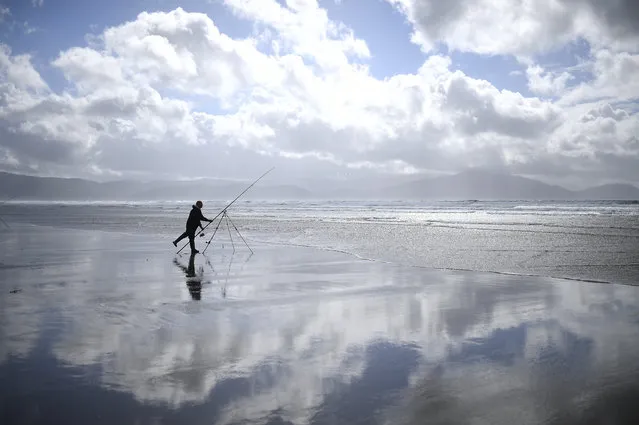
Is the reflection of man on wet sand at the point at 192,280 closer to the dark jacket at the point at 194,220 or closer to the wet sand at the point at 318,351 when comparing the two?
the wet sand at the point at 318,351

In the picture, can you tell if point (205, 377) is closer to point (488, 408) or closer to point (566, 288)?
point (488, 408)

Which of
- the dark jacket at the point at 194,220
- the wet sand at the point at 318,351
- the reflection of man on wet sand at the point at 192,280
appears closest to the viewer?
→ the wet sand at the point at 318,351

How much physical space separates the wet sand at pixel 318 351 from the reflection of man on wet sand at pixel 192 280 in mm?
111

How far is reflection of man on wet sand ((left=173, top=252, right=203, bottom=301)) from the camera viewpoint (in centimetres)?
974

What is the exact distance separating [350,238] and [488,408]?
18934mm

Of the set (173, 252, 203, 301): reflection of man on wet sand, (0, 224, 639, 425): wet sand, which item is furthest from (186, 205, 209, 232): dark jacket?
(0, 224, 639, 425): wet sand

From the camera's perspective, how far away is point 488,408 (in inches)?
173

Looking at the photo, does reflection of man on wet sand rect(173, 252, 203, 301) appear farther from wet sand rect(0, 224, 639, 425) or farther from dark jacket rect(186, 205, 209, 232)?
dark jacket rect(186, 205, 209, 232)

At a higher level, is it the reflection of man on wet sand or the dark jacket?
the dark jacket

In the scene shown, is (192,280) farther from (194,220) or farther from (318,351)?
(194,220)

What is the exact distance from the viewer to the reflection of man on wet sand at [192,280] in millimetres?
9742

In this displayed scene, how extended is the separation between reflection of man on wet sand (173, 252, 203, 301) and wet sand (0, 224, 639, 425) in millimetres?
111

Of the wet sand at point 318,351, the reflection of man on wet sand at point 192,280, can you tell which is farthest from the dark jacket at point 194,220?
the wet sand at point 318,351

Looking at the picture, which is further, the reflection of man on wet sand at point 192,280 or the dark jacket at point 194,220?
the dark jacket at point 194,220
